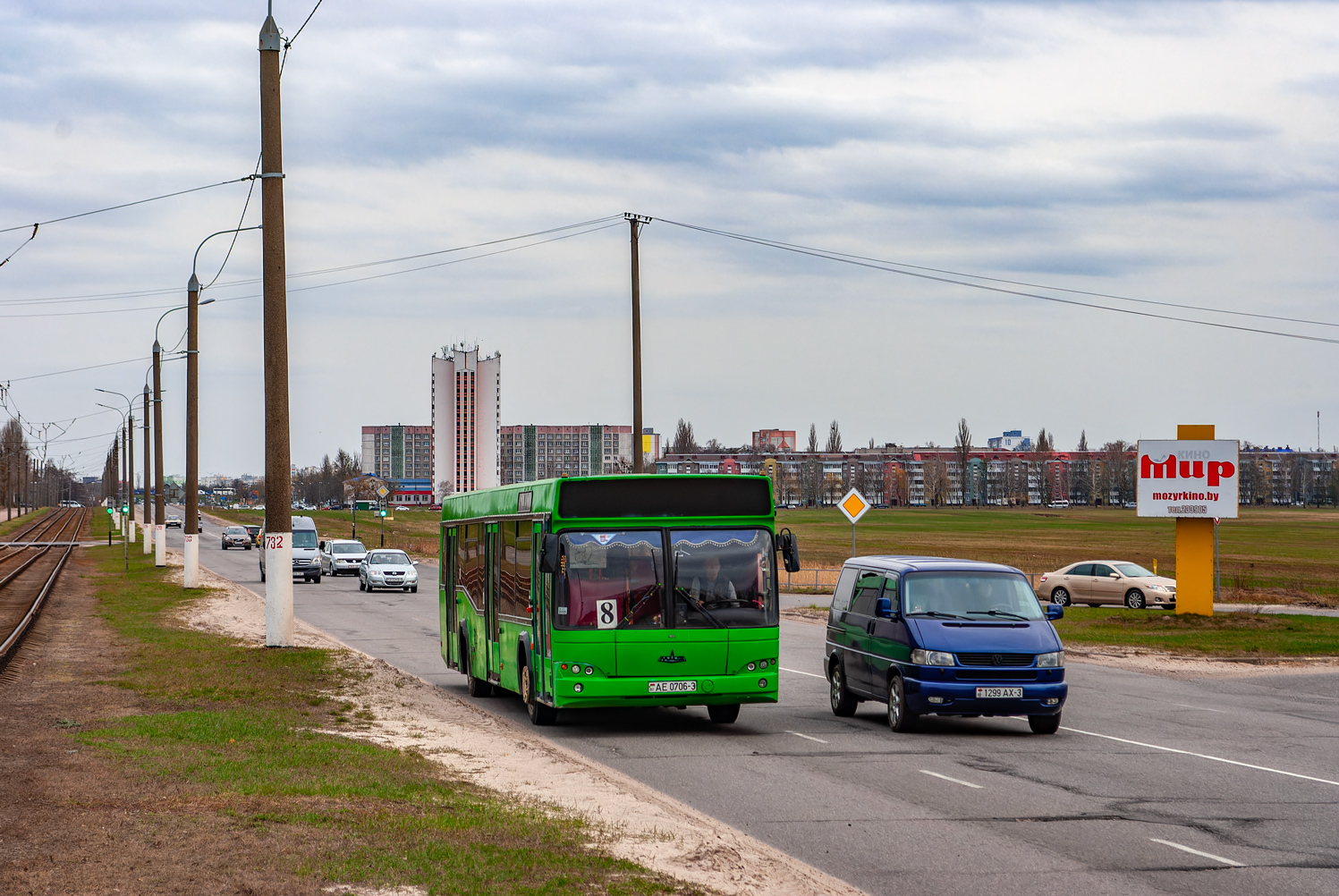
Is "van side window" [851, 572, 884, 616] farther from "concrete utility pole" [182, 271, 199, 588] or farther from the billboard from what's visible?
"concrete utility pole" [182, 271, 199, 588]

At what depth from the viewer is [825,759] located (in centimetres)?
1343

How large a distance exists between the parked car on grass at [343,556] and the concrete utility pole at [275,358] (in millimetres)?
37491

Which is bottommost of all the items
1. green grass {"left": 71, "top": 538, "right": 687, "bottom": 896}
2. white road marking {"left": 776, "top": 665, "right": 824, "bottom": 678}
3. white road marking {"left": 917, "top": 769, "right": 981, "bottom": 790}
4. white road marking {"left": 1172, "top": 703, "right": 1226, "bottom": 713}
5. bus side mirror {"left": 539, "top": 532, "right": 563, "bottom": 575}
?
white road marking {"left": 776, "top": 665, "right": 824, "bottom": 678}

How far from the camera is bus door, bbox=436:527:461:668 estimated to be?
2055 cm

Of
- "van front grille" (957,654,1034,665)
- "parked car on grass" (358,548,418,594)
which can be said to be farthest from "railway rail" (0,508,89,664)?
"van front grille" (957,654,1034,665)

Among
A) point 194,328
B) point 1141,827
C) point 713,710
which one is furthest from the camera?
point 194,328

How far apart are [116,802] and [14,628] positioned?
21.3 metres

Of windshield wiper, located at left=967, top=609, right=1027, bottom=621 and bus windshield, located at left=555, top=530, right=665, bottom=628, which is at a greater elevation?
bus windshield, located at left=555, top=530, right=665, bottom=628

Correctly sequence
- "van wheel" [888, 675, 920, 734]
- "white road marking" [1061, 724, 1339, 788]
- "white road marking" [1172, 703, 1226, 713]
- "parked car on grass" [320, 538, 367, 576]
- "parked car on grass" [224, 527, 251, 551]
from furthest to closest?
"parked car on grass" [224, 527, 251, 551], "parked car on grass" [320, 538, 367, 576], "white road marking" [1172, 703, 1226, 713], "van wheel" [888, 675, 920, 734], "white road marking" [1061, 724, 1339, 788]

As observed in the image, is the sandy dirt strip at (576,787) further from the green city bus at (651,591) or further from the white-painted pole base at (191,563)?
the white-painted pole base at (191,563)

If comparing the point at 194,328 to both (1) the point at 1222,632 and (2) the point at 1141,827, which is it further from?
(2) the point at 1141,827

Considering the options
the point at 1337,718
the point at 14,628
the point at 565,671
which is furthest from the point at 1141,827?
the point at 14,628

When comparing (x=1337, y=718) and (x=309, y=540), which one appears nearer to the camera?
(x=1337, y=718)

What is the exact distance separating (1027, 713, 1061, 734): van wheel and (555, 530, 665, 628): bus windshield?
434 centimetres
